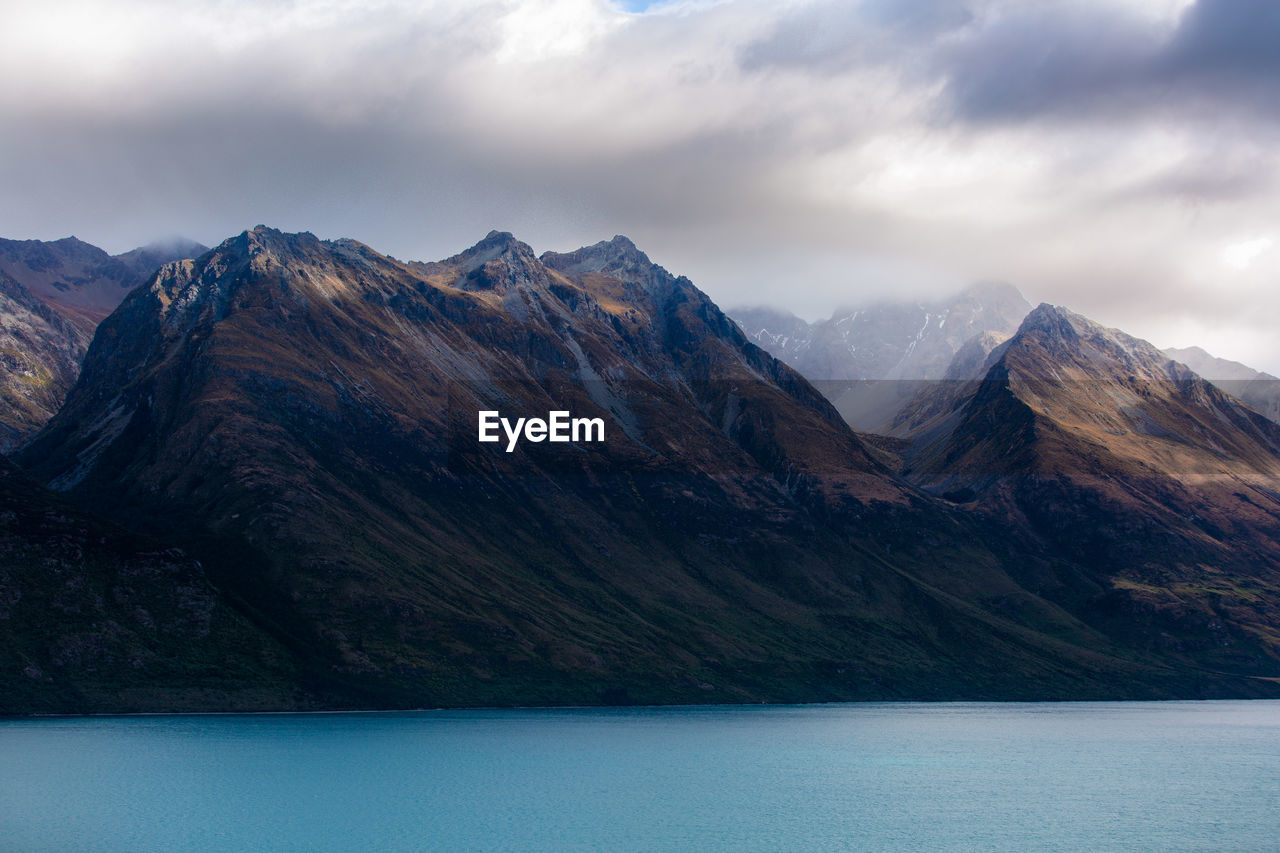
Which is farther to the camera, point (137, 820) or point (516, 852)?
point (137, 820)

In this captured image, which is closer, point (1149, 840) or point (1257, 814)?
point (1149, 840)

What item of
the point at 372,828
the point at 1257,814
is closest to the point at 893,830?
the point at 1257,814

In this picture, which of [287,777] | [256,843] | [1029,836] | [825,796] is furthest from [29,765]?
[1029,836]

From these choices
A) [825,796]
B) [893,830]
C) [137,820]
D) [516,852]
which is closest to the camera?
[516,852]

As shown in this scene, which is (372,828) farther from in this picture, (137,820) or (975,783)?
(975,783)

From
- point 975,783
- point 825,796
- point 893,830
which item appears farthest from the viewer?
point 975,783

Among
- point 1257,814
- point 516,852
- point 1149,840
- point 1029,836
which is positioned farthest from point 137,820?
point 1257,814

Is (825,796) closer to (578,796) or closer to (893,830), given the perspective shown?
(893,830)

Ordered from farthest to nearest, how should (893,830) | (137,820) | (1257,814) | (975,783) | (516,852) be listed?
(975,783) → (1257,814) → (893,830) → (137,820) → (516,852)

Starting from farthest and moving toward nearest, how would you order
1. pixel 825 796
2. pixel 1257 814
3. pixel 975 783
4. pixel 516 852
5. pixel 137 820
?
pixel 975 783 → pixel 825 796 → pixel 1257 814 → pixel 137 820 → pixel 516 852
